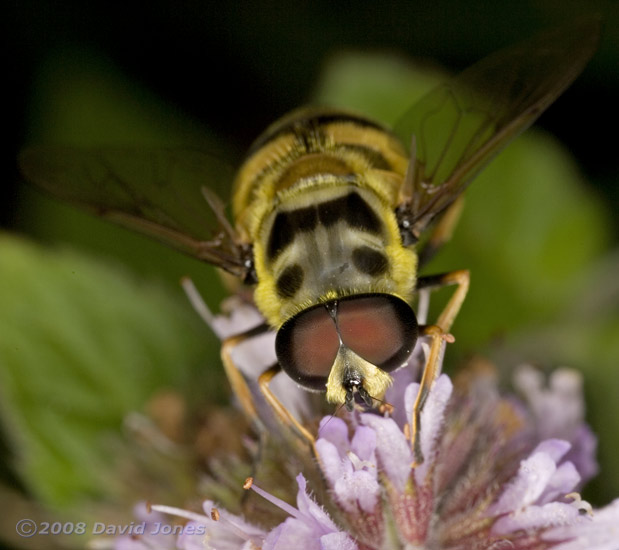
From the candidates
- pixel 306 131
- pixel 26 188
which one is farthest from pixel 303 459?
pixel 26 188

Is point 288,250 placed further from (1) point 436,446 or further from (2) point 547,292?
(2) point 547,292

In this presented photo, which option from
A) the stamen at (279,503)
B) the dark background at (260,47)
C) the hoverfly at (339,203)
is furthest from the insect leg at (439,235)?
the dark background at (260,47)

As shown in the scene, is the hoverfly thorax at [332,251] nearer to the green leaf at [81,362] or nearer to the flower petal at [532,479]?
the flower petal at [532,479]

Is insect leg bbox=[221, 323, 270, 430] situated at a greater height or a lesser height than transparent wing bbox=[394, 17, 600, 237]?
lesser

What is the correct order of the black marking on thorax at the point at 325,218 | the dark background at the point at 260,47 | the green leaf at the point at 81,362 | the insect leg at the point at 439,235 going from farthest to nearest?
1. the dark background at the point at 260,47
2. the green leaf at the point at 81,362
3. the insect leg at the point at 439,235
4. the black marking on thorax at the point at 325,218

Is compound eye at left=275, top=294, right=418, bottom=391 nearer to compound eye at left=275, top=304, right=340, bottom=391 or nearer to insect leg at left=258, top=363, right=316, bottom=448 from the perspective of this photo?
compound eye at left=275, top=304, right=340, bottom=391

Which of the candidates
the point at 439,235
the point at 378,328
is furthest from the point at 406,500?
the point at 439,235

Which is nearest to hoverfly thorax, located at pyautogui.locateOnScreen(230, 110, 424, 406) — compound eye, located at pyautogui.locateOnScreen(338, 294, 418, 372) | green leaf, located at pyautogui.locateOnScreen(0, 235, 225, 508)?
compound eye, located at pyautogui.locateOnScreen(338, 294, 418, 372)
